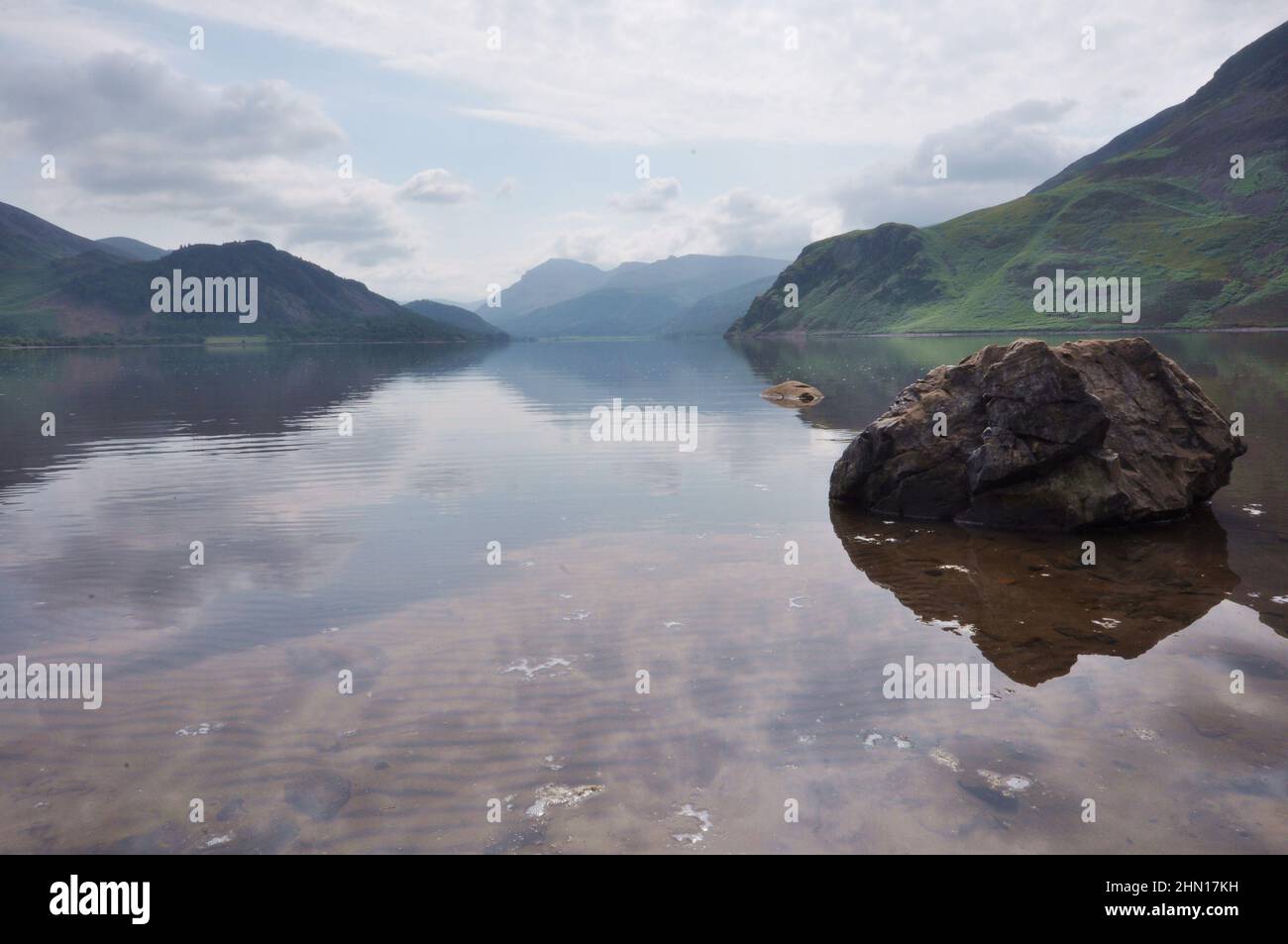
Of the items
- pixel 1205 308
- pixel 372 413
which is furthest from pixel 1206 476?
pixel 1205 308

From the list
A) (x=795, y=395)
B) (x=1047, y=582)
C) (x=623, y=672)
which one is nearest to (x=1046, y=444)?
(x=1047, y=582)

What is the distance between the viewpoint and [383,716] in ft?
33.3

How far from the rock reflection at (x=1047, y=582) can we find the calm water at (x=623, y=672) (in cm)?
8

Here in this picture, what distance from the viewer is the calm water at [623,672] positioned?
800 centimetres

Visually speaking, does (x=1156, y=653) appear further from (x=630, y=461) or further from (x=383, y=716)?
(x=630, y=461)

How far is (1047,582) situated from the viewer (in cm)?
1530

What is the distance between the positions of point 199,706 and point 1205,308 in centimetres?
21104

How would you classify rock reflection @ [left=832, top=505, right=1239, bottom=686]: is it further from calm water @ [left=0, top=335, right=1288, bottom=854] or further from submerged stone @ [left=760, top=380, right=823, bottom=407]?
submerged stone @ [left=760, top=380, right=823, bottom=407]

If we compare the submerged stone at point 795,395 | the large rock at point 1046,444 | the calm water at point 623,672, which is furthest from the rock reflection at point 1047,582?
the submerged stone at point 795,395

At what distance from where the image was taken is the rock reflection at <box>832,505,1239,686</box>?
12.4m

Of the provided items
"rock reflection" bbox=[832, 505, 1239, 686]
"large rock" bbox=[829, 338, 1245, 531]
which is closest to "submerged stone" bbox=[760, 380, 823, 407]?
"large rock" bbox=[829, 338, 1245, 531]

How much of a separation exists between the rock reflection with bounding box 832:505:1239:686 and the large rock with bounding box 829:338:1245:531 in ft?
2.77

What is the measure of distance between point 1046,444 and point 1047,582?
5.49m

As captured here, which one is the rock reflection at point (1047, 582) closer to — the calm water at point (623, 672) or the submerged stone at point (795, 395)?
the calm water at point (623, 672)
